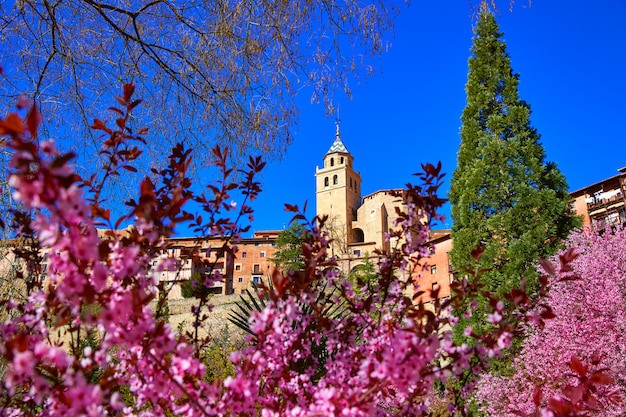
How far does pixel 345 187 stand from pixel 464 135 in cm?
3843

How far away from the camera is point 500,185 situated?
13.3 meters

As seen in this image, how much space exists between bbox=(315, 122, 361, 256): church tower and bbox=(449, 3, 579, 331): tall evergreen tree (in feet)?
112

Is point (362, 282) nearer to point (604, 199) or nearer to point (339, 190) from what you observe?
point (604, 199)

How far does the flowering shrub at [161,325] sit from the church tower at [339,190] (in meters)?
45.9

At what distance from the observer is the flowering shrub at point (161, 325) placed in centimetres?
104

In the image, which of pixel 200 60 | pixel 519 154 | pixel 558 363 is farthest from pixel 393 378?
pixel 519 154

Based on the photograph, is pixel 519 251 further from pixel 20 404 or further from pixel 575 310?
pixel 20 404

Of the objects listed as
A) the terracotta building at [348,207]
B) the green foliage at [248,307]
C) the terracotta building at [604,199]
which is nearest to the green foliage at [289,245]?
the terracotta building at [348,207]

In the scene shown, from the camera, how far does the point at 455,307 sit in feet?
6.92

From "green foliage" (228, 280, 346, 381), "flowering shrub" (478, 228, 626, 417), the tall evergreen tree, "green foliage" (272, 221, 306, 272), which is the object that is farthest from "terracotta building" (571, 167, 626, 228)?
"green foliage" (228, 280, 346, 381)

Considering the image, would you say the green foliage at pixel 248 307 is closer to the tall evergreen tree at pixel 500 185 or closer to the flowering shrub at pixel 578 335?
the flowering shrub at pixel 578 335

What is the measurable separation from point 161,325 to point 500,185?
13.2m

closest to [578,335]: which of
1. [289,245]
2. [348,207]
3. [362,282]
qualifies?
[362,282]

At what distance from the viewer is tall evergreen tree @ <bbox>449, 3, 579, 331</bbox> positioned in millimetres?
12117
